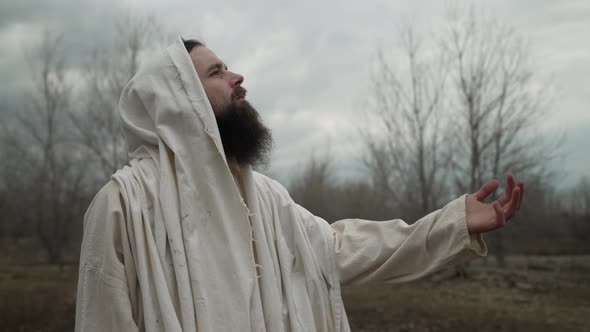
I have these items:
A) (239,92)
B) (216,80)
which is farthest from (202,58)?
(239,92)

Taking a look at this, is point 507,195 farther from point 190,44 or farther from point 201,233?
point 190,44

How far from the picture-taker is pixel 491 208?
7.02 ft

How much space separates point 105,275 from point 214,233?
426 millimetres

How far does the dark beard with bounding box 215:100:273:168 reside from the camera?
91.5 inches

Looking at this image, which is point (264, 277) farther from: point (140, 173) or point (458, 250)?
point (458, 250)

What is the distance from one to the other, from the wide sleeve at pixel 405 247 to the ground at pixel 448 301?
622 centimetres

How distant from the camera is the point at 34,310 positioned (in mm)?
9578

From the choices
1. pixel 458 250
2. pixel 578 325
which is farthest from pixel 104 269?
pixel 578 325

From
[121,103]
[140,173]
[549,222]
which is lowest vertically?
[549,222]

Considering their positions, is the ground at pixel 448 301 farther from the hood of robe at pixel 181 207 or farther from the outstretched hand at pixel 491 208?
the hood of robe at pixel 181 207

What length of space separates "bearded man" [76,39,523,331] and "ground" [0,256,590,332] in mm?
6290

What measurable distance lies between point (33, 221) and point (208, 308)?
20528 mm

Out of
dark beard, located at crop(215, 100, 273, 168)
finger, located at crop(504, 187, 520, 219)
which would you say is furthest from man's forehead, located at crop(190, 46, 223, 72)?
finger, located at crop(504, 187, 520, 219)

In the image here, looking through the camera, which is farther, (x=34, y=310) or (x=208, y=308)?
(x=34, y=310)
